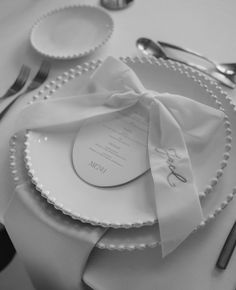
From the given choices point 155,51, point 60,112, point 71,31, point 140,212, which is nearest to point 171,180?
point 140,212

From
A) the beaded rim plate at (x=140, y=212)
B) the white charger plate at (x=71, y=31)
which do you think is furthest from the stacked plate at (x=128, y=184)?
the white charger plate at (x=71, y=31)

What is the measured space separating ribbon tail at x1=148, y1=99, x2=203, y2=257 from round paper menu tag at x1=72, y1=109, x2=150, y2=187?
0.07ft

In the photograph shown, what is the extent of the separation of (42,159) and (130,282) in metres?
0.21

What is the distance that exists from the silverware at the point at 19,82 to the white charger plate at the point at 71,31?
50 millimetres

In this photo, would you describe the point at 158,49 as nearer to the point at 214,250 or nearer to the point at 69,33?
the point at 69,33

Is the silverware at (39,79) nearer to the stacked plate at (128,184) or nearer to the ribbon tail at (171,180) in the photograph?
the stacked plate at (128,184)

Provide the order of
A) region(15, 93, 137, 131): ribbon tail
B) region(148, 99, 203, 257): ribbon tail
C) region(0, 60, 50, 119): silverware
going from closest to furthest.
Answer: region(148, 99, 203, 257): ribbon tail < region(15, 93, 137, 131): ribbon tail < region(0, 60, 50, 119): silverware

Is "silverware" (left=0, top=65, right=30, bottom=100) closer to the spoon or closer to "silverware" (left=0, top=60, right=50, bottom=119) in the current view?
"silverware" (left=0, top=60, right=50, bottom=119)

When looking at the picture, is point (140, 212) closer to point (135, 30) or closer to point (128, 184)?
point (128, 184)

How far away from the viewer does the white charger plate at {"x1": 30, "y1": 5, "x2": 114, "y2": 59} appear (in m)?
0.72

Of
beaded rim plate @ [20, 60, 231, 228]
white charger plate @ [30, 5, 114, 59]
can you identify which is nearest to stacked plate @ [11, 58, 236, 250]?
beaded rim plate @ [20, 60, 231, 228]

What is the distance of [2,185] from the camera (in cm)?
54

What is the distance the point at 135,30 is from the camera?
2.52 ft

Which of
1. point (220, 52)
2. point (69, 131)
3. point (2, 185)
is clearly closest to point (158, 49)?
point (220, 52)
